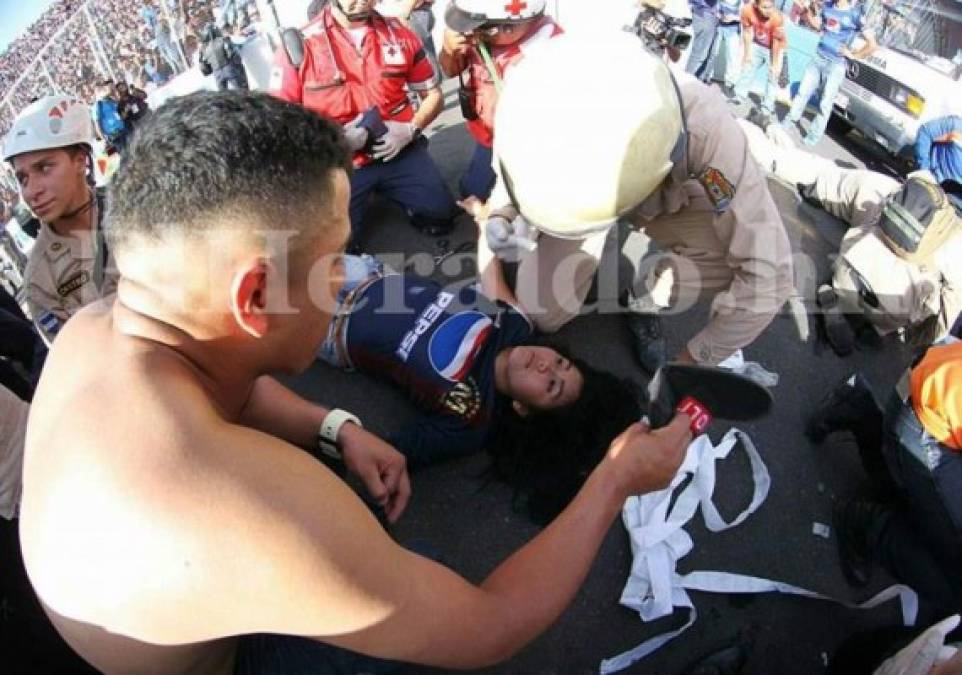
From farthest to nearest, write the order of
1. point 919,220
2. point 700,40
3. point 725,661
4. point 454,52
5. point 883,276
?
point 700,40, point 454,52, point 883,276, point 919,220, point 725,661

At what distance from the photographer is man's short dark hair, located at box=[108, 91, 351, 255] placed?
109 centimetres

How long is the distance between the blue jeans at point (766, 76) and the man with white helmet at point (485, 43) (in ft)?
10.8

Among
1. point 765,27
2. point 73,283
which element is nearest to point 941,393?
point 73,283

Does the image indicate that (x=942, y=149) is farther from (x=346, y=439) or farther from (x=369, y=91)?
(x=346, y=439)

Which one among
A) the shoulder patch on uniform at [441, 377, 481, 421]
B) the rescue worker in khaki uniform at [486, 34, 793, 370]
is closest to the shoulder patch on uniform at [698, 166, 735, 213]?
the rescue worker in khaki uniform at [486, 34, 793, 370]

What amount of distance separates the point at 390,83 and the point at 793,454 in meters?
3.30

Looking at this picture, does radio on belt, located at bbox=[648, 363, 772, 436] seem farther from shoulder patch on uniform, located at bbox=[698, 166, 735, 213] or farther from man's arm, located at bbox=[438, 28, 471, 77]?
man's arm, located at bbox=[438, 28, 471, 77]

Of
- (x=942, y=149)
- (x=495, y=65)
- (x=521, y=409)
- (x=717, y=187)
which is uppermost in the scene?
(x=495, y=65)

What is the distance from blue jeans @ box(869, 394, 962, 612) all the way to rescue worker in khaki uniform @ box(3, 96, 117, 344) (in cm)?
334

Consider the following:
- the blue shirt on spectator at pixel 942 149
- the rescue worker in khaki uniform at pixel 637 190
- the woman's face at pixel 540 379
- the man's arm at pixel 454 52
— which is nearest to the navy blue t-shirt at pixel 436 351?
the woman's face at pixel 540 379

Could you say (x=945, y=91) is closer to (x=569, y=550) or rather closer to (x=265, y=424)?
(x=569, y=550)

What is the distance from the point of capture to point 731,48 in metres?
6.08

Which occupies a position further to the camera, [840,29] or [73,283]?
[840,29]

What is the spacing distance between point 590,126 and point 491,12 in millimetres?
1759
